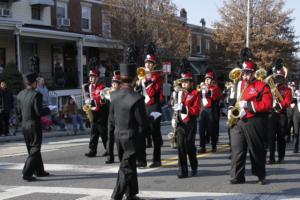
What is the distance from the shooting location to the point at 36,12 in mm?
29125

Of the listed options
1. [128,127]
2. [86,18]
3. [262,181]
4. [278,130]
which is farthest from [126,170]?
[86,18]

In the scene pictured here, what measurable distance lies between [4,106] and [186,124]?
10.2m

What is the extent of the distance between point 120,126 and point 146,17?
2173cm

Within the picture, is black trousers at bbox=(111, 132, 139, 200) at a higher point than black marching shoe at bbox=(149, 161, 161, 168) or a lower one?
higher

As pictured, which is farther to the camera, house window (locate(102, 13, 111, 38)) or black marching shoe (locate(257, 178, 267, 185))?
house window (locate(102, 13, 111, 38))

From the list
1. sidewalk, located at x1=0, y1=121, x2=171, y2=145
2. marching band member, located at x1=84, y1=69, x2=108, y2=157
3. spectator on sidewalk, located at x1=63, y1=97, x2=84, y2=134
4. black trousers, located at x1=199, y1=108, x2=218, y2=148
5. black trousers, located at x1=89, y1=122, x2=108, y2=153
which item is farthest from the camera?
spectator on sidewalk, located at x1=63, y1=97, x2=84, y2=134

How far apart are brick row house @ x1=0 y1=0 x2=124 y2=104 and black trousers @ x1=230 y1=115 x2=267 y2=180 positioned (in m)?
16.8

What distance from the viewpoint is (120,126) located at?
7414 mm

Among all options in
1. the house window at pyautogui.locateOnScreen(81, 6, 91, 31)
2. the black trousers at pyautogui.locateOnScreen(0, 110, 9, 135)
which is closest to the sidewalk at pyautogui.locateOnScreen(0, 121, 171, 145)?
the black trousers at pyautogui.locateOnScreen(0, 110, 9, 135)

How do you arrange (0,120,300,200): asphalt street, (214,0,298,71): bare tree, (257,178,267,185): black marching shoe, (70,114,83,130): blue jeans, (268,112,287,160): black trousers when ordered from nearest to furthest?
(0,120,300,200): asphalt street
(257,178,267,185): black marching shoe
(268,112,287,160): black trousers
(70,114,83,130): blue jeans
(214,0,298,71): bare tree

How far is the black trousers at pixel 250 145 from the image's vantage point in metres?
8.41

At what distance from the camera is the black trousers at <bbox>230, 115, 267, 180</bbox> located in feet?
27.6

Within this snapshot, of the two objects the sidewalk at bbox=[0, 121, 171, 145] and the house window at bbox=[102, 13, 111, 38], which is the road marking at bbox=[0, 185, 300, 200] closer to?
the sidewalk at bbox=[0, 121, 171, 145]

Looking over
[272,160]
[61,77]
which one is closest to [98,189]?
[272,160]
